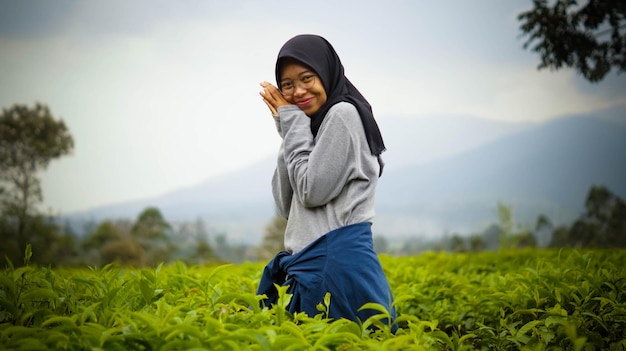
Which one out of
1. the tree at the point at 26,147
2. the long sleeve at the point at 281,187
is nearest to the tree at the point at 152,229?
the tree at the point at 26,147

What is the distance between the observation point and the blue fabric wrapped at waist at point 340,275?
7.23 feet

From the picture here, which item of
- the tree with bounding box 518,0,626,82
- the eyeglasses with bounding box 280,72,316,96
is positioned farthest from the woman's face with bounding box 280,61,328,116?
the tree with bounding box 518,0,626,82

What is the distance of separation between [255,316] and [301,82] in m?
1.12

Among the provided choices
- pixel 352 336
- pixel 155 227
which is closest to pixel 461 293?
pixel 352 336

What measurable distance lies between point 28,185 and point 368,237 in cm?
1343

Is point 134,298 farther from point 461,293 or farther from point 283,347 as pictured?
point 461,293

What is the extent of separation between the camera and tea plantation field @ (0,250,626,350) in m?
1.45

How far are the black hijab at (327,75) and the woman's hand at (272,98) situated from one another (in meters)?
0.05

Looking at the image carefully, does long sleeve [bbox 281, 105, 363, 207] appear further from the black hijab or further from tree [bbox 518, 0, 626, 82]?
tree [bbox 518, 0, 626, 82]

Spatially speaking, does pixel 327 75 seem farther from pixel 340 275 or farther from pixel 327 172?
pixel 340 275

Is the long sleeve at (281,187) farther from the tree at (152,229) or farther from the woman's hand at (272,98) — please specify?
the tree at (152,229)

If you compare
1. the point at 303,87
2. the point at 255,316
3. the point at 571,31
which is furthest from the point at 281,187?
the point at 571,31

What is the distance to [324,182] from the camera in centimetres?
223

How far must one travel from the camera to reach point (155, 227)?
12.5 m
